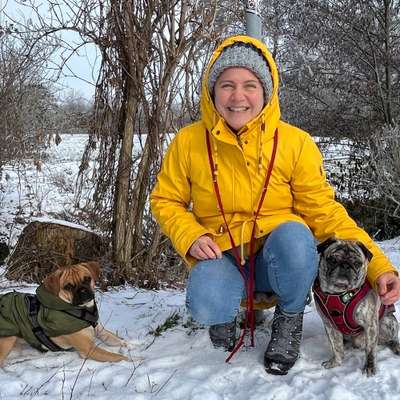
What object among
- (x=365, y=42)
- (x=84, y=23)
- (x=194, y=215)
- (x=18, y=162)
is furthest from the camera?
(x=365, y=42)

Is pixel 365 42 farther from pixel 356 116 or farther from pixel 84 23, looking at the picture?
pixel 84 23

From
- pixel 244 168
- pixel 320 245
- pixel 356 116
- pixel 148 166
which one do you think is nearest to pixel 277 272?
pixel 320 245

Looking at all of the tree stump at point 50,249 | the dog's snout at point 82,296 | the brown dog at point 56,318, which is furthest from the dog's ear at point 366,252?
the tree stump at point 50,249

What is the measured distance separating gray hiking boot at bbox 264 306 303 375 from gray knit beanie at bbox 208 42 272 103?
1.31 meters

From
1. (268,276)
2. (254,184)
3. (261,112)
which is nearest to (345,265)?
(268,276)

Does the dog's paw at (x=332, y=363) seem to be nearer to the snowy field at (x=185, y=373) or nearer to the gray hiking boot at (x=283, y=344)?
the snowy field at (x=185, y=373)

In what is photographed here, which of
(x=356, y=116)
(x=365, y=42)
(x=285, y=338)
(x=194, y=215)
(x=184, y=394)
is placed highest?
(x=365, y=42)

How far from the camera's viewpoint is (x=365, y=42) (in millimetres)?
10938

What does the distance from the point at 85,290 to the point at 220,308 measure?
3.22ft

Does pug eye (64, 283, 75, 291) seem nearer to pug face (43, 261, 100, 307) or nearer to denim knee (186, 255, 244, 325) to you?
pug face (43, 261, 100, 307)

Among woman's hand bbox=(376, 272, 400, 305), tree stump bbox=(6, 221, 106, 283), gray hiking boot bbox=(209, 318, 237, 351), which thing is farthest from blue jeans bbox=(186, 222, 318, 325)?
tree stump bbox=(6, 221, 106, 283)

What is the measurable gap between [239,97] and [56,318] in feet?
6.02

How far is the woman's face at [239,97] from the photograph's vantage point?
2943 mm

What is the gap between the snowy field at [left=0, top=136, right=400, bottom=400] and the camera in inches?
103
